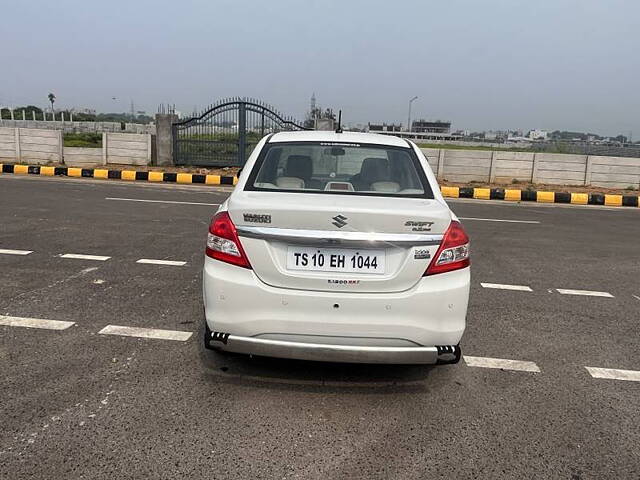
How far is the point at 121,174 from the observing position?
52.3ft

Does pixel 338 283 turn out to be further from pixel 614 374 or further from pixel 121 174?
pixel 121 174

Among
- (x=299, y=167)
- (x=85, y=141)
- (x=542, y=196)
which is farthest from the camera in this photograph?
(x=85, y=141)

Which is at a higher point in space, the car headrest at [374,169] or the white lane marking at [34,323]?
the car headrest at [374,169]

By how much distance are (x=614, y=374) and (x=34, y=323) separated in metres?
4.32

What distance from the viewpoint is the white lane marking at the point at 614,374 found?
3568 millimetres

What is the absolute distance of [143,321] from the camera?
4.21 meters

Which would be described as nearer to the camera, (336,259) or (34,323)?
(336,259)

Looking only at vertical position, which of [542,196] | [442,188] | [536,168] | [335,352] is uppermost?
[536,168]

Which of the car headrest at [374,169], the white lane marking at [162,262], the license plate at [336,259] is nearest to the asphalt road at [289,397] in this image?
the white lane marking at [162,262]

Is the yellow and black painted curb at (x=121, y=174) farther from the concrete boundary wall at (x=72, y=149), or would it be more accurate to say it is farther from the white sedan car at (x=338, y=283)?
the white sedan car at (x=338, y=283)

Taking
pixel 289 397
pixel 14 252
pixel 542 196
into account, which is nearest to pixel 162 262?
pixel 14 252

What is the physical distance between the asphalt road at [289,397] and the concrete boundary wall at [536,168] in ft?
38.0

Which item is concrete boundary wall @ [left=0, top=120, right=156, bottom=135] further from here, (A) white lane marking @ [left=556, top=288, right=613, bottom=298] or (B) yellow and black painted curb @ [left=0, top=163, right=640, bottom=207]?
(A) white lane marking @ [left=556, top=288, right=613, bottom=298]

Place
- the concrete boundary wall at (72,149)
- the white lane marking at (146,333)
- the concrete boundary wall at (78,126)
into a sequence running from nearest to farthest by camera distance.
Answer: the white lane marking at (146,333)
the concrete boundary wall at (72,149)
the concrete boundary wall at (78,126)
